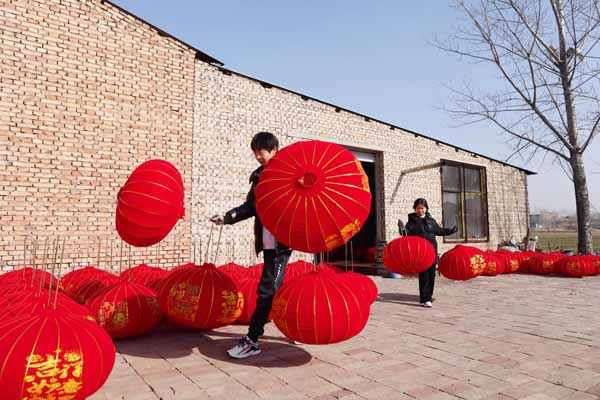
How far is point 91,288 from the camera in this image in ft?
13.8

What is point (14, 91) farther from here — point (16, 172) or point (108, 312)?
point (108, 312)

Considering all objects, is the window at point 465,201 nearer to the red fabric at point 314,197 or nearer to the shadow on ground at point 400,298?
the shadow on ground at point 400,298

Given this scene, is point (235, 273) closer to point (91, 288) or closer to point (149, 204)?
point (91, 288)

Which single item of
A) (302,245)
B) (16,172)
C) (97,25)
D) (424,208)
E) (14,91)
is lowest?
(302,245)

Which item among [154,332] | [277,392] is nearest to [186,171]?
[154,332]

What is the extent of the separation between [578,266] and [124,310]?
9936 mm

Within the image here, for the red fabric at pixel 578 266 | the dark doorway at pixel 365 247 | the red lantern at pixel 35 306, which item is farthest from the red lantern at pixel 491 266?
the red lantern at pixel 35 306

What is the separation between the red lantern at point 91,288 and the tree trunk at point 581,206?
52.5 ft

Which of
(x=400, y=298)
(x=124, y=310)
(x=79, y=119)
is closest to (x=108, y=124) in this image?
(x=79, y=119)

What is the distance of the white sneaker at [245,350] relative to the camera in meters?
3.10

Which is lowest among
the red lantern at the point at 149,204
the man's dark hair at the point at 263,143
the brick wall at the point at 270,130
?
the red lantern at the point at 149,204

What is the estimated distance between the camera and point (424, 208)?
616 centimetres

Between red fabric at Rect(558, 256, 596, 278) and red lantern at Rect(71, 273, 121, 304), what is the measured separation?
989 cm

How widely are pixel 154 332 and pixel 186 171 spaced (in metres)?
4.09
